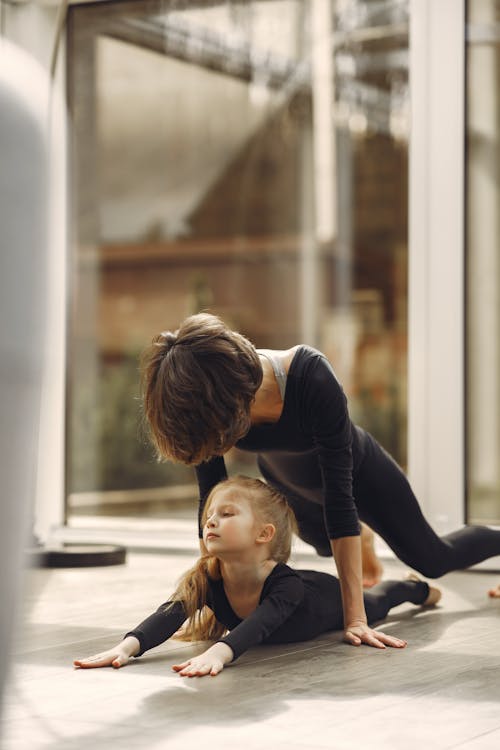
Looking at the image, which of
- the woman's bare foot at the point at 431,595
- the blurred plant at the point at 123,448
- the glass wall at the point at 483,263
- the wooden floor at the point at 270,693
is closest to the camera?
the wooden floor at the point at 270,693

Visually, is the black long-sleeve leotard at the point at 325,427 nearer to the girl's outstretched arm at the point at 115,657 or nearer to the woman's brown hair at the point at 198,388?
the woman's brown hair at the point at 198,388

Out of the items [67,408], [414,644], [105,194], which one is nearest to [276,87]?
[105,194]

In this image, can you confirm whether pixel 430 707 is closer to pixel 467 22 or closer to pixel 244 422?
pixel 244 422

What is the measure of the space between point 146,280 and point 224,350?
26.3 feet

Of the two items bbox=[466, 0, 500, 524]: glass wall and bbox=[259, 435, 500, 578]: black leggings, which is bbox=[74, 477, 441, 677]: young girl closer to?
bbox=[259, 435, 500, 578]: black leggings

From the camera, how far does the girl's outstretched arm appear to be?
2068 millimetres

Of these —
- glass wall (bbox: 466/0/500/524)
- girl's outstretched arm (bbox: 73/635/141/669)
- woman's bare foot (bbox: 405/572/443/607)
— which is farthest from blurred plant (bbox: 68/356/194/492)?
girl's outstretched arm (bbox: 73/635/141/669)

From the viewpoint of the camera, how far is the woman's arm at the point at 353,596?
2.26m

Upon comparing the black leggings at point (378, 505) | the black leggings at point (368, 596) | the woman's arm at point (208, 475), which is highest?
the woman's arm at point (208, 475)

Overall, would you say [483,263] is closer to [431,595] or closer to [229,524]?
[431,595]

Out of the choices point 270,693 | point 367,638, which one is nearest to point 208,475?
point 367,638

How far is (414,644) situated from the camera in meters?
2.30

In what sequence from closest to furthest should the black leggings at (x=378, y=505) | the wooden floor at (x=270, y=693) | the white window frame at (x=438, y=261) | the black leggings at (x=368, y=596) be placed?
the wooden floor at (x=270, y=693), the black leggings at (x=368, y=596), the black leggings at (x=378, y=505), the white window frame at (x=438, y=261)

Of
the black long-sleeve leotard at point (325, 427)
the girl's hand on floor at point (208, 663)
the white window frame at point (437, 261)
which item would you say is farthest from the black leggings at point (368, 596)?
the white window frame at point (437, 261)
